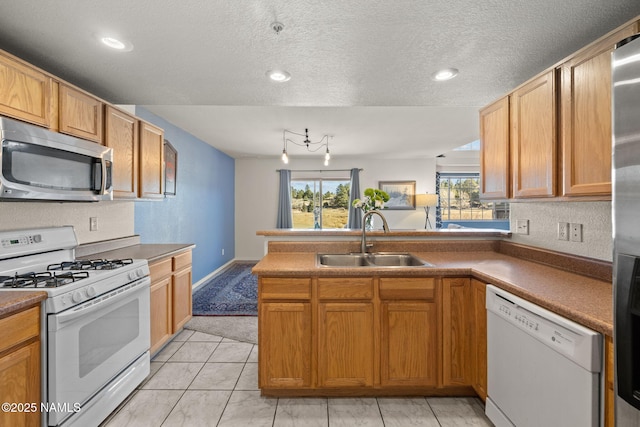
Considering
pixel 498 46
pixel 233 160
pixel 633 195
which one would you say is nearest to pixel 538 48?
pixel 498 46

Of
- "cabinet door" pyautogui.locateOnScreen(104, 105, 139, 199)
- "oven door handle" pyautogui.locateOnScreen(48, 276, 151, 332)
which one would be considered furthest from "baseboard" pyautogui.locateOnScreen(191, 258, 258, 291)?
"oven door handle" pyautogui.locateOnScreen(48, 276, 151, 332)

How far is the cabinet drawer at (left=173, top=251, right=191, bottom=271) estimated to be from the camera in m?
2.72

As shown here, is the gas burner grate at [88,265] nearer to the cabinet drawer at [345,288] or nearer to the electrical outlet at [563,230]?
the cabinet drawer at [345,288]

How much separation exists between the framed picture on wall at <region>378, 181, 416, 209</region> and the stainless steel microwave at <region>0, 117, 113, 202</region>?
5771mm

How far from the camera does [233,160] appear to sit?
22.1 ft

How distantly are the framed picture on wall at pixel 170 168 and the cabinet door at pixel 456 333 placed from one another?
3399 millimetres

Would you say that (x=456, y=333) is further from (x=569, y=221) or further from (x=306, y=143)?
(x=306, y=143)

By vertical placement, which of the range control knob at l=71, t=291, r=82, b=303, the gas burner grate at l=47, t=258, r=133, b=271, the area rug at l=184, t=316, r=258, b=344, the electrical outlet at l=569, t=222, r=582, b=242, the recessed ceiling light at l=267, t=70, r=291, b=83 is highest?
the recessed ceiling light at l=267, t=70, r=291, b=83

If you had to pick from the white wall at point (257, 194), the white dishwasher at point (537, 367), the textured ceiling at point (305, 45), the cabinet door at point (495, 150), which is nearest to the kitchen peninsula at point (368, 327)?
the white dishwasher at point (537, 367)

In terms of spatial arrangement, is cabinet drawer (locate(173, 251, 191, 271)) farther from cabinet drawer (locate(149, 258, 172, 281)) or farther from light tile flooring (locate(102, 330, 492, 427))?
light tile flooring (locate(102, 330, 492, 427))

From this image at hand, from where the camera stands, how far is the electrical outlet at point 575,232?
1810 millimetres

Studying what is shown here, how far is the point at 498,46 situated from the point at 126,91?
264cm

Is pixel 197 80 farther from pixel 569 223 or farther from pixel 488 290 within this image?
pixel 569 223

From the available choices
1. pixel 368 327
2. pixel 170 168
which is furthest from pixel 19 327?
pixel 170 168
